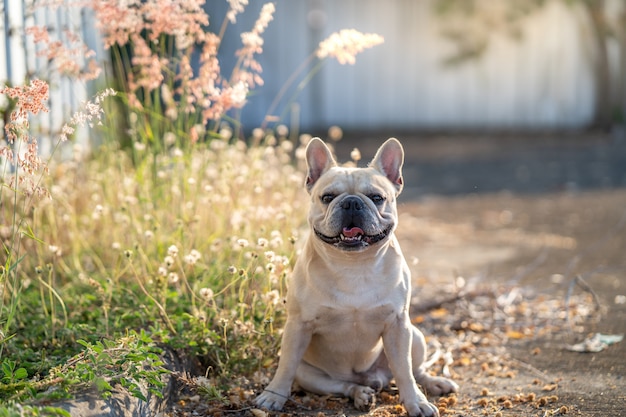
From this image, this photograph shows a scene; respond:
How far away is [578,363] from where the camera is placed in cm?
436

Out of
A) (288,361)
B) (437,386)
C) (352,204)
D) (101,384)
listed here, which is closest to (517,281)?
(437,386)

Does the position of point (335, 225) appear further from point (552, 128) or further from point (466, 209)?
point (552, 128)

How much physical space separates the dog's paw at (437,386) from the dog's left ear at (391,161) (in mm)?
861

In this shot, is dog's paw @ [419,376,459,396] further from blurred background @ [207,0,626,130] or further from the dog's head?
blurred background @ [207,0,626,130]

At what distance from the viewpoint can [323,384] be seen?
12.6 feet

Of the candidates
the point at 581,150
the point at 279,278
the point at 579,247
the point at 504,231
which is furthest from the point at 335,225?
the point at 581,150

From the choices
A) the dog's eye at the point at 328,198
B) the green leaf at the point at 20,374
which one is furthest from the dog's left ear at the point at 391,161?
the green leaf at the point at 20,374

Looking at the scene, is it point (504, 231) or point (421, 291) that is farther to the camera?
point (504, 231)

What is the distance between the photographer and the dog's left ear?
149 inches

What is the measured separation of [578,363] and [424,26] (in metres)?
11.6

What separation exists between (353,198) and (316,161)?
437 millimetres

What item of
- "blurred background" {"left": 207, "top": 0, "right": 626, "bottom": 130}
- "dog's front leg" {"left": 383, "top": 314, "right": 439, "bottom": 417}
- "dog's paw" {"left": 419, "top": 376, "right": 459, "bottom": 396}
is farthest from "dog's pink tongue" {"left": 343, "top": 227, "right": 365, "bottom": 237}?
"blurred background" {"left": 207, "top": 0, "right": 626, "bottom": 130}

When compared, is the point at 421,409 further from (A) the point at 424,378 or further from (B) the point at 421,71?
(B) the point at 421,71

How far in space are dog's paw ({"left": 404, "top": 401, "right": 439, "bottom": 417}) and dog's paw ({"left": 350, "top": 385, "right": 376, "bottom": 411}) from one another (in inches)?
7.9
